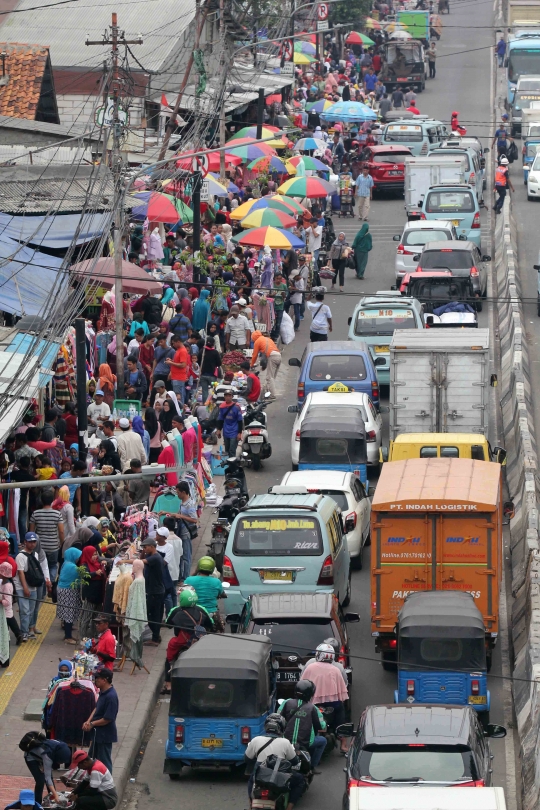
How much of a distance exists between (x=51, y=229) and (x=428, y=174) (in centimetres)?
1703

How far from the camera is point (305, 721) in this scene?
15000 mm

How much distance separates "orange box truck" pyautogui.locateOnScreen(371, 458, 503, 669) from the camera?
59.5ft

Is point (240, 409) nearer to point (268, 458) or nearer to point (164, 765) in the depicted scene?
point (268, 458)

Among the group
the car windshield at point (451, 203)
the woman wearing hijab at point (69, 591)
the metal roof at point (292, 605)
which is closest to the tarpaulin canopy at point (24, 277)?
the woman wearing hijab at point (69, 591)

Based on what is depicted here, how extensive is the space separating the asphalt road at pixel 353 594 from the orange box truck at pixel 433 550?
2.53 ft

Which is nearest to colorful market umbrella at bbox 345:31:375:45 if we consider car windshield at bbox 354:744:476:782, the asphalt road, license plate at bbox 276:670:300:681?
the asphalt road

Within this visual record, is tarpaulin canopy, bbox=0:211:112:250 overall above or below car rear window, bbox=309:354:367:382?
above

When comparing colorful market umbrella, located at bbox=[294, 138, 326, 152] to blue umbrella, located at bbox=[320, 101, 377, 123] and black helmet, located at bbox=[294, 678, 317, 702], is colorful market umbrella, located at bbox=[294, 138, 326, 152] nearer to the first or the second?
blue umbrella, located at bbox=[320, 101, 377, 123]

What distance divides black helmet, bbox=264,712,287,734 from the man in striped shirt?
5055 mm

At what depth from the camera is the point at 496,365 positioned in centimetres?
3159

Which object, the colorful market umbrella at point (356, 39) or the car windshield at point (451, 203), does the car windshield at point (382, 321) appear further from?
the colorful market umbrella at point (356, 39)

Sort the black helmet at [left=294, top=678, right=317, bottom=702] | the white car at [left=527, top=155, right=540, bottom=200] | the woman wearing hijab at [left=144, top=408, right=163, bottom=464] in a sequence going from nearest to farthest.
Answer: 1. the black helmet at [left=294, top=678, right=317, bottom=702]
2. the woman wearing hijab at [left=144, top=408, right=163, bottom=464]
3. the white car at [left=527, top=155, right=540, bottom=200]

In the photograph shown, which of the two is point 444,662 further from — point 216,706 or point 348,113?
point 348,113

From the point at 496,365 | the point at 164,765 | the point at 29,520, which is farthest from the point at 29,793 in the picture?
the point at 496,365
